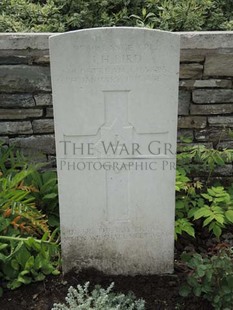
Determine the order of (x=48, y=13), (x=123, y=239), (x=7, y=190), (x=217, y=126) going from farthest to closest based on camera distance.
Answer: (x=48, y=13), (x=217, y=126), (x=7, y=190), (x=123, y=239)

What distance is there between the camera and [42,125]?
3.40 meters

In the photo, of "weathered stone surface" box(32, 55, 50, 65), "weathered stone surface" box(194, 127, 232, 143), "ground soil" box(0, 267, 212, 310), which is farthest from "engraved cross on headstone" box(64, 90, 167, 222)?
"weathered stone surface" box(194, 127, 232, 143)

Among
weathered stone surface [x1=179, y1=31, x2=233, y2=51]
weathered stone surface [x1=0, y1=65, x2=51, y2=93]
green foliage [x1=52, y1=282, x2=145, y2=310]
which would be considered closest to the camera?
green foliage [x1=52, y1=282, x2=145, y2=310]

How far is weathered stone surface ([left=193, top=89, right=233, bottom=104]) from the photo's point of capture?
331cm

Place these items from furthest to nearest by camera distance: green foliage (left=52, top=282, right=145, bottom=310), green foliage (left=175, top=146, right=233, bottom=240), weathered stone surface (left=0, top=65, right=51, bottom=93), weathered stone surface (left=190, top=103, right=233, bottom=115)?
weathered stone surface (left=190, top=103, right=233, bottom=115) → weathered stone surface (left=0, top=65, right=51, bottom=93) → green foliage (left=175, top=146, right=233, bottom=240) → green foliage (left=52, top=282, right=145, bottom=310)

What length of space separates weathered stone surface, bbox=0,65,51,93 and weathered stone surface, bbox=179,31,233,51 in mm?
909

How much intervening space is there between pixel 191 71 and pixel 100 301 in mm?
1630

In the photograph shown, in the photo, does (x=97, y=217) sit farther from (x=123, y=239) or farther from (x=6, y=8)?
(x=6, y=8)

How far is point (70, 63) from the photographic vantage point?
2322 millimetres

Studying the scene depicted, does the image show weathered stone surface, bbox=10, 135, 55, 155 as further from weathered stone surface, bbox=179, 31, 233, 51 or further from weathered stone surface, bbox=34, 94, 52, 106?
weathered stone surface, bbox=179, 31, 233, 51

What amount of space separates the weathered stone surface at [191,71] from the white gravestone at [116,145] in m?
0.91

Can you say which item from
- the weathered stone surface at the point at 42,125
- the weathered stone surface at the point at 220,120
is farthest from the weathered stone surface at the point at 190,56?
the weathered stone surface at the point at 42,125

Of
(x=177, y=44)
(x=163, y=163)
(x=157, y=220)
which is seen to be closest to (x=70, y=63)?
(x=177, y=44)

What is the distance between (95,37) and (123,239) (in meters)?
1.08
